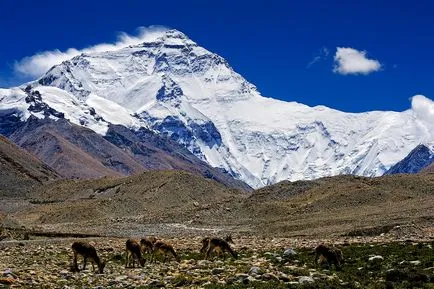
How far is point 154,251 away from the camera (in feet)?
115

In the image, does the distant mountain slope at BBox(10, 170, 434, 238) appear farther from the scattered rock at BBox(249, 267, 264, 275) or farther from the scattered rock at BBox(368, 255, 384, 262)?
the scattered rock at BBox(249, 267, 264, 275)

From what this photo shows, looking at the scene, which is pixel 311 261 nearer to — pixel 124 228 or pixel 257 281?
pixel 257 281

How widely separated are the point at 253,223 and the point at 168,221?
13622 millimetres

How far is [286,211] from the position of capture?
89125 millimetres

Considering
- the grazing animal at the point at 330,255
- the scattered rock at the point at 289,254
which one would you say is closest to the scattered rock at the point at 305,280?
the grazing animal at the point at 330,255

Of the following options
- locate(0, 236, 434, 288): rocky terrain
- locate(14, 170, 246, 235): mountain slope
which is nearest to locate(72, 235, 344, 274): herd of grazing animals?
locate(0, 236, 434, 288): rocky terrain

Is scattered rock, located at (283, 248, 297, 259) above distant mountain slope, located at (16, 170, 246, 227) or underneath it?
underneath

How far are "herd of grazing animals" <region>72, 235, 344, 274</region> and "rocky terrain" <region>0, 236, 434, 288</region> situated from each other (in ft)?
1.25

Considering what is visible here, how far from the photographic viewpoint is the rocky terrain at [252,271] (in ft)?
79.4

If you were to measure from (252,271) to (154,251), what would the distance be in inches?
393

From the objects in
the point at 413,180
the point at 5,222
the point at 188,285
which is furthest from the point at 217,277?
the point at 413,180

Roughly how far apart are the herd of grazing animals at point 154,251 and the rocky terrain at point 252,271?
1.25 feet

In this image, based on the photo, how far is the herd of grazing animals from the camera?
29.1 metres

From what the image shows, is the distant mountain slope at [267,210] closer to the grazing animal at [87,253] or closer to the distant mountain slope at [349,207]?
the distant mountain slope at [349,207]
